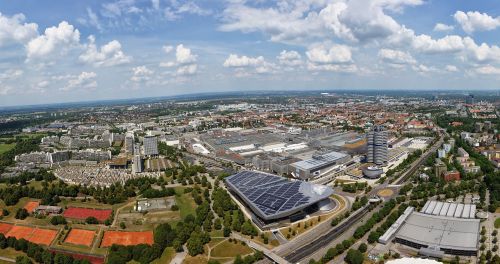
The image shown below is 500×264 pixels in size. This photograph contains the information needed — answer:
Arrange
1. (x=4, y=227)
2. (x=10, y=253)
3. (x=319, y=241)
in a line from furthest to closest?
1. (x=4, y=227)
2. (x=319, y=241)
3. (x=10, y=253)

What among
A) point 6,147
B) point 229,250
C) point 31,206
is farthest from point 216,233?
point 6,147

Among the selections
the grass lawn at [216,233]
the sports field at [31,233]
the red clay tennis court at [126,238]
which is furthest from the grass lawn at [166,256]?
the sports field at [31,233]

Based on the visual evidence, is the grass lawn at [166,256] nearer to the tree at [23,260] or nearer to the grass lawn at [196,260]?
the grass lawn at [196,260]

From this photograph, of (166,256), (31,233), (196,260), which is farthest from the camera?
(31,233)

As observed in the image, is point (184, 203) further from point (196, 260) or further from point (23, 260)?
point (23, 260)

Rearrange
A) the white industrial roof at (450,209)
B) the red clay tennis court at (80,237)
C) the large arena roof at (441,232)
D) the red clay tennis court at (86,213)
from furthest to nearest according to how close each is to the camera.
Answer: the red clay tennis court at (86,213)
the white industrial roof at (450,209)
the red clay tennis court at (80,237)
the large arena roof at (441,232)

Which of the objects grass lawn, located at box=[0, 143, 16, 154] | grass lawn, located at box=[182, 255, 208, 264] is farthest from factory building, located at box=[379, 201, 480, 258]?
grass lawn, located at box=[0, 143, 16, 154]

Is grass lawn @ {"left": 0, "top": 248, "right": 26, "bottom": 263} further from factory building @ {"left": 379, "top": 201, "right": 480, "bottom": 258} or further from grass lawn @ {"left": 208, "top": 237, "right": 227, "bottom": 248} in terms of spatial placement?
factory building @ {"left": 379, "top": 201, "right": 480, "bottom": 258}
